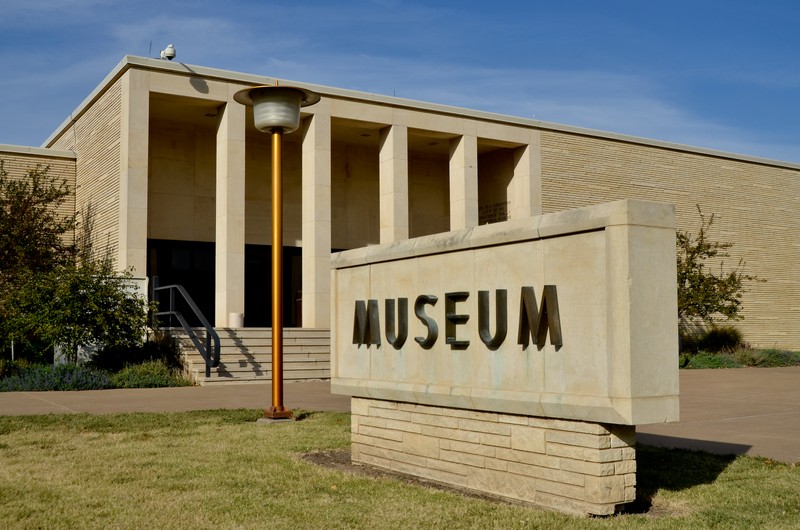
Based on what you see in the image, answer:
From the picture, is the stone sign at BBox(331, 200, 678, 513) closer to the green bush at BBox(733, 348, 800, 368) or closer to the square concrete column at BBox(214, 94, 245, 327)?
the square concrete column at BBox(214, 94, 245, 327)

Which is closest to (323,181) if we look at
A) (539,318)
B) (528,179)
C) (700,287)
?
(528,179)

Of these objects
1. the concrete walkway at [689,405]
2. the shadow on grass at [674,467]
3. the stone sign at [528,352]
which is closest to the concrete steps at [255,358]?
the concrete walkway at [689,405]

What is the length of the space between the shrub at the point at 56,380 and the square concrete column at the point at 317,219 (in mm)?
7464

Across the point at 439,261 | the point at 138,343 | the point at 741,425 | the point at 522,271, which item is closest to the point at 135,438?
the point at 439,261

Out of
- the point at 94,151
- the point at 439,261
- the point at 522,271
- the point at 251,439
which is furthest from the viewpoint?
the point at 94,151

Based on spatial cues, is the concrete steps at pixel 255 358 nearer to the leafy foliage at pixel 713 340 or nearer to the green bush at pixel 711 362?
the green bush at pixel 711 362

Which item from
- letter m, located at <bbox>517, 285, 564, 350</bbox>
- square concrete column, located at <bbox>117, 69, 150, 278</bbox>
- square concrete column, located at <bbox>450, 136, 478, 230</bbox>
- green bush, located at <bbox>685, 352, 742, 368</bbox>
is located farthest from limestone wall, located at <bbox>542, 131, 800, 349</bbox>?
letter m, located at <bbox>517, 285, 564, 350</bbox>

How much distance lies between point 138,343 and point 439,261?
42.9 ft

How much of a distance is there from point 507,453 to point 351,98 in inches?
764

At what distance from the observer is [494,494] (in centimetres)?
678

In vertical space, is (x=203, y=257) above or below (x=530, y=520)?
above

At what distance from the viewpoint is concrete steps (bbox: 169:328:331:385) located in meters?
18.3

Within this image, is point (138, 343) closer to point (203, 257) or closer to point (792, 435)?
point (203, 257)

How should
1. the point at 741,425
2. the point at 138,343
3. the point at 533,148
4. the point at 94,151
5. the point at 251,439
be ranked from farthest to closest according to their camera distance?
the point at 533,148 → the point at 94,151 → the point at 138,343 → the point at 741,425 → the point at 251,439
